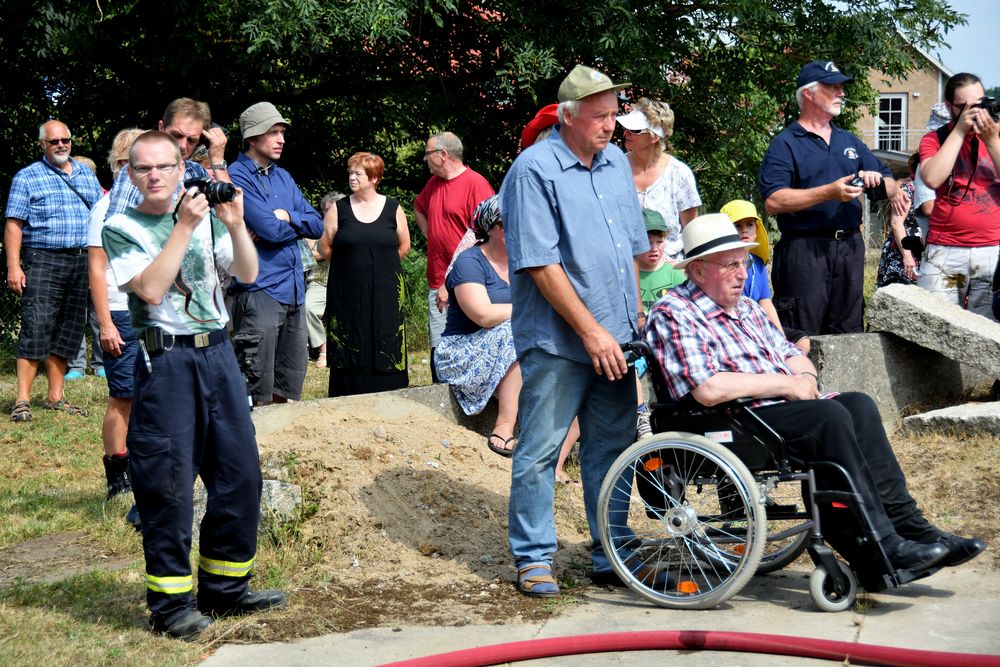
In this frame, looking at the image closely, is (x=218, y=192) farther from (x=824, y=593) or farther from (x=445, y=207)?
(x=445, y=207)

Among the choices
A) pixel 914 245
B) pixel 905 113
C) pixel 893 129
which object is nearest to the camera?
pixel 914 245

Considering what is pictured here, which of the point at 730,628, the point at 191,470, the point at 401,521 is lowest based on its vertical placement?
the point at 730,628

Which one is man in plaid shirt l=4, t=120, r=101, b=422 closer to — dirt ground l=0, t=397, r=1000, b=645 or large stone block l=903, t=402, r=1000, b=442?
dirt ground l=0, t=397, r=1000, b=645

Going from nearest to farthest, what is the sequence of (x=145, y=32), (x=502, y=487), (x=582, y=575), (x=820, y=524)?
(x=820, y=524) < (x=582, y=575) < (x=502, y=487) < (x=145, y=32)

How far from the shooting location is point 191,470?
4.59m

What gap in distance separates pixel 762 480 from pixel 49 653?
2634 millimetres

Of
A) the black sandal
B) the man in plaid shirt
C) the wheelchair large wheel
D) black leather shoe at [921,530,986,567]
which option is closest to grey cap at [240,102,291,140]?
the black sandal

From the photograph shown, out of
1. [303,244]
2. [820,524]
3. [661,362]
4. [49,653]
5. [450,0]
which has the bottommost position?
[49,653]

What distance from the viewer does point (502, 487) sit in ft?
20.5

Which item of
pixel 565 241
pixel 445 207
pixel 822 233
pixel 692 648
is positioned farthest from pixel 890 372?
pixel 692 648

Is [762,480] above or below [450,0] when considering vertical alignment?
below

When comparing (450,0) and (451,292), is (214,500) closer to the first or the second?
(451,292)

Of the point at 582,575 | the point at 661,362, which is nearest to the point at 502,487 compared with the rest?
the point at 582,575

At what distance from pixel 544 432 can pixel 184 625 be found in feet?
5.16
